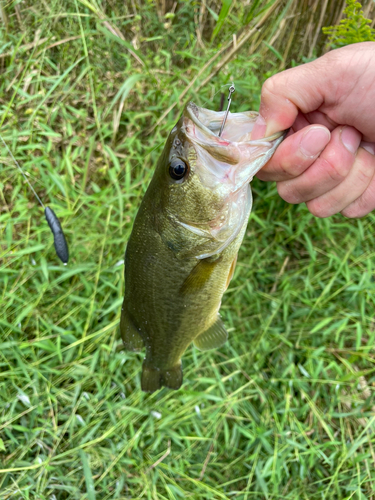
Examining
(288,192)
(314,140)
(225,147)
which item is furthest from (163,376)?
(314,140)

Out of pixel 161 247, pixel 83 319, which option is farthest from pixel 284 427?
pixel 161 247

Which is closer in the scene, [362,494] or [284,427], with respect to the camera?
[362,494]

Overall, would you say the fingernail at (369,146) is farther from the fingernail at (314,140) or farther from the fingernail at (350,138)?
the fingernail at (314,140)

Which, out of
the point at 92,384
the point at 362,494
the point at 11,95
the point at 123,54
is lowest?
the point at 362,494

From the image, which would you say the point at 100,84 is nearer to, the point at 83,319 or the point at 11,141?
the point at 11,141

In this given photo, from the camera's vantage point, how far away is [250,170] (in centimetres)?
131

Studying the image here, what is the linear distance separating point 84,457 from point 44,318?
1.07m

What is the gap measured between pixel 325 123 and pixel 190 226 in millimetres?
809

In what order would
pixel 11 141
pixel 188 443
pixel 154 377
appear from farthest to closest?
pixel 11 141
pixel 188 443
pixel 154 377

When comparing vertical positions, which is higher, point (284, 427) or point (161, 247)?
point (161, 247)

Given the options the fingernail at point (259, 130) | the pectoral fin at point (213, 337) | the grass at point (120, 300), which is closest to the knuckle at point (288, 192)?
the fingernail at point (259, 130)

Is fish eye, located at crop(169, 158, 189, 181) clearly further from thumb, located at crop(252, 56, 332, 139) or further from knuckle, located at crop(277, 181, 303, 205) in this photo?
knuckle, located at crop(277, 181, 303, 205)

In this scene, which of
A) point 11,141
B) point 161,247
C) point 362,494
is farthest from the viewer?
point 11,141

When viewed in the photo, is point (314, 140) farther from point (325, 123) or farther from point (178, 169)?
point (178, 169)
